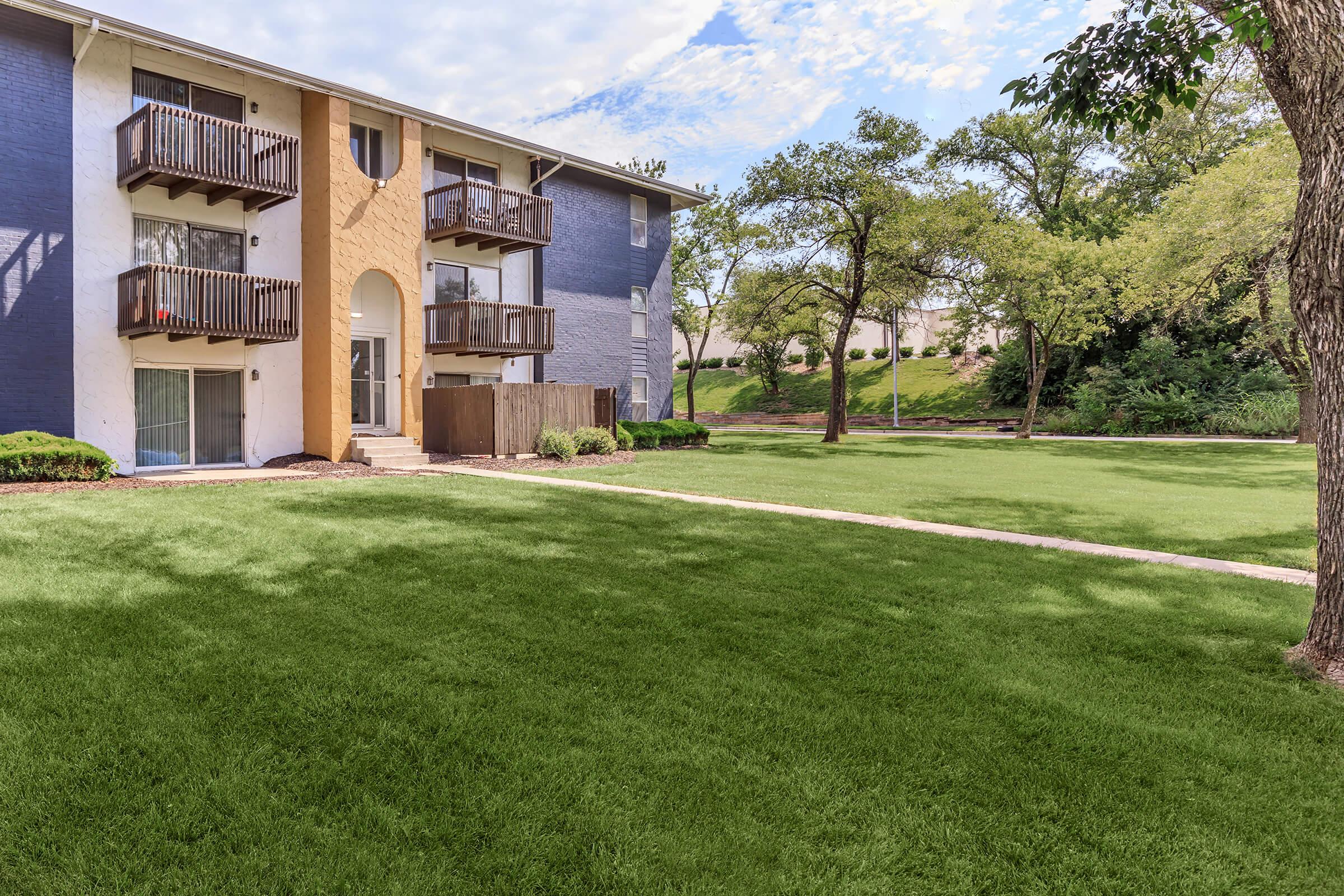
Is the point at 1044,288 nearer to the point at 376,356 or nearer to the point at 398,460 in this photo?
the point at 376,356

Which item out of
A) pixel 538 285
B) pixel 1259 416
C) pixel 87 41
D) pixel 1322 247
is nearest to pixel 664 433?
pixel 538 285

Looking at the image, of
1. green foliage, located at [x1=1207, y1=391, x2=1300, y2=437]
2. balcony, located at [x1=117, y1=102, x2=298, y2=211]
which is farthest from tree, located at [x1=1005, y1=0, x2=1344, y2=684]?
green foliage, located at [x1=1207, y1=391, x2=1300, y2=437]

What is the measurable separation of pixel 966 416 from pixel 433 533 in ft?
116

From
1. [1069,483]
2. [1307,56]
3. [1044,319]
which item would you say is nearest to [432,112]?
[1069,483]

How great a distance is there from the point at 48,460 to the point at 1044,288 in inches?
1139

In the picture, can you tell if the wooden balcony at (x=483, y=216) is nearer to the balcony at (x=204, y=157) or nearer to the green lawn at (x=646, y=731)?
the balcony at (x=204, y=157)

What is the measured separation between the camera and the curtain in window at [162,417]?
562 inches

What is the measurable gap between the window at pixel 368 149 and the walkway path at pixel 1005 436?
66.5 ft

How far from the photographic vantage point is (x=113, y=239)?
13875mm

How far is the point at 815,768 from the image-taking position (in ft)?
9.68

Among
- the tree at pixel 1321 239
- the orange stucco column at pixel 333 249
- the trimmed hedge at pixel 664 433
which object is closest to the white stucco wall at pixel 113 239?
the orange stucco column at pixel 333 249

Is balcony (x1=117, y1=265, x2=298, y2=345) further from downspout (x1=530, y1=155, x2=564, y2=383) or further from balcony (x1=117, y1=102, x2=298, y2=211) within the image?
downspout (x1=530, y1=155, x2=564, y2=383)

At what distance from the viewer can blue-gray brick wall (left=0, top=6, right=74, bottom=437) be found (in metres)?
12.8

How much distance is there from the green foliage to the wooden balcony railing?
25547mm
